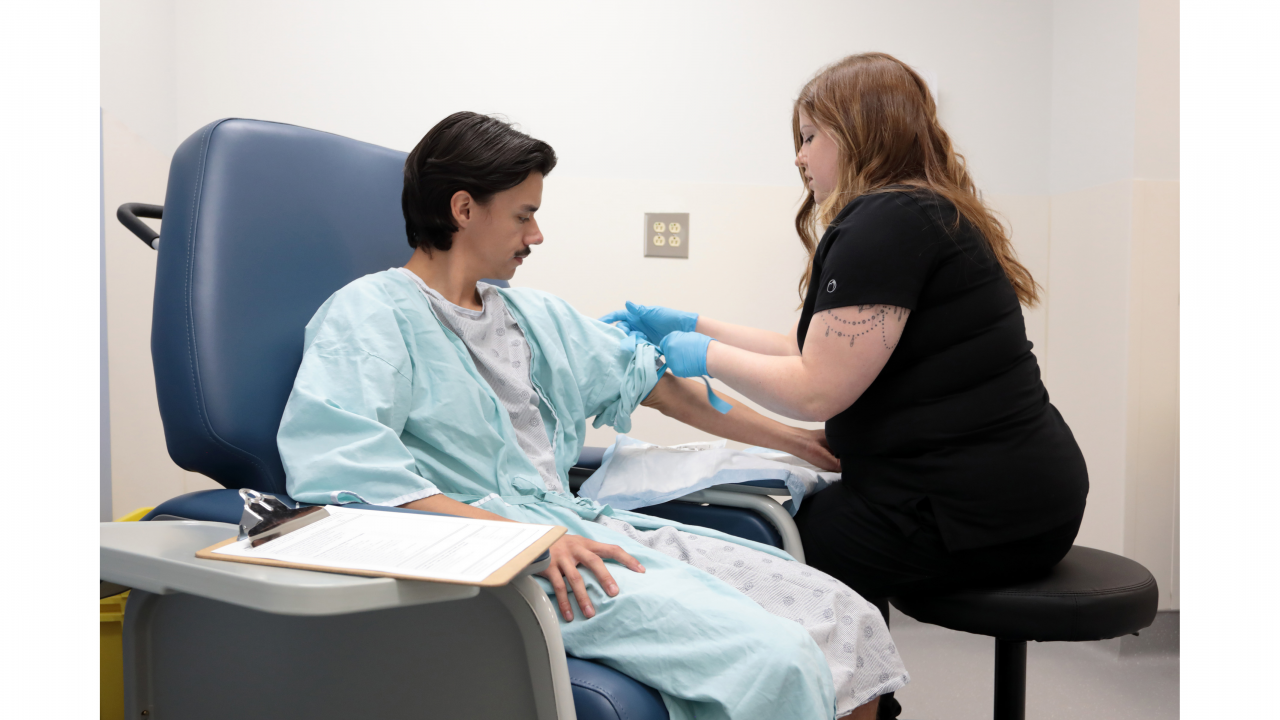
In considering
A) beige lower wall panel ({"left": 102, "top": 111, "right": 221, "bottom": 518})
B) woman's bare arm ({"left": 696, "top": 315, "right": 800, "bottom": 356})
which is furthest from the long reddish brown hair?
beige lower wall panel ({"left": 102, "top": 111, "right": 221, "bottom": 518})

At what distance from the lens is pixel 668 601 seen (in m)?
0.87

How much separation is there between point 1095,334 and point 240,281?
2.12 metres

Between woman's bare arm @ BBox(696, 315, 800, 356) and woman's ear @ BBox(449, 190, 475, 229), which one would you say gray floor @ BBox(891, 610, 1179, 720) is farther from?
woman's ear @ BBox(449, 190, 475, 229)

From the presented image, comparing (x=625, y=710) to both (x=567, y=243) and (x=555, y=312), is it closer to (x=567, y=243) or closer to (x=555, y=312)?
(x=555, y=312)

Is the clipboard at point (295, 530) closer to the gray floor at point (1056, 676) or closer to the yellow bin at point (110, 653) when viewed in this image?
the yellow bin at point (110, 653)

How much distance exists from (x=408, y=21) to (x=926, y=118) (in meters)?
1.37

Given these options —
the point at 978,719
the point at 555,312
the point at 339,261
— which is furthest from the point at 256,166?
the point at 978,719

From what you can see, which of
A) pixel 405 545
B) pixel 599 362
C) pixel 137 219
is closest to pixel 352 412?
pixel 405 545

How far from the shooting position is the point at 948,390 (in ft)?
3.69

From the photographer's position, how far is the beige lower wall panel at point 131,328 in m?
1.56

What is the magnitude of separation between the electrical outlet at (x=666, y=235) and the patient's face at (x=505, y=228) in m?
0.90

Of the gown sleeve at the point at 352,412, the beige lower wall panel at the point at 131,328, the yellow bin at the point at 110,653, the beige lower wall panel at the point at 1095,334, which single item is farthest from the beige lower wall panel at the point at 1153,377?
the beige lower wall panel at the point at 131,328

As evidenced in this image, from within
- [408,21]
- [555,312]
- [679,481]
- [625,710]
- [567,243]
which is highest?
[408,21]

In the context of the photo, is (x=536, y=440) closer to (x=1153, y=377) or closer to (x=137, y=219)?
(x=137, y=219)
